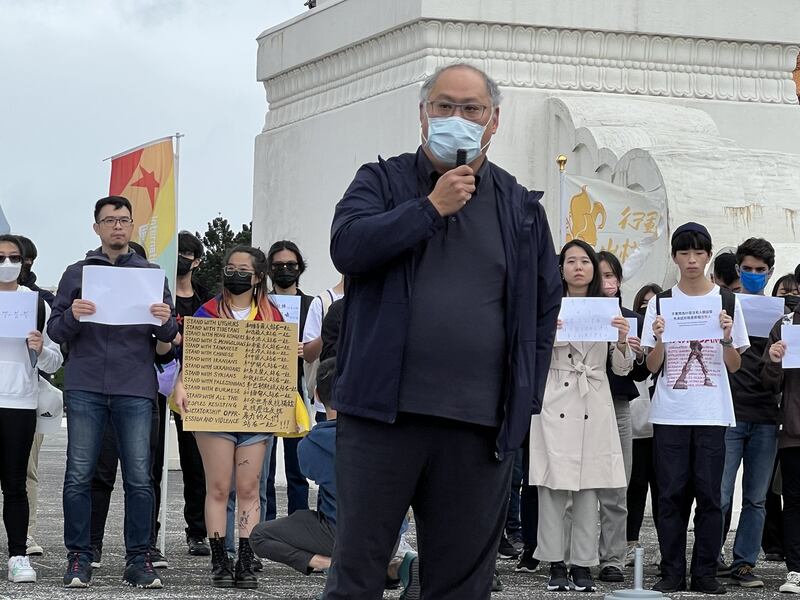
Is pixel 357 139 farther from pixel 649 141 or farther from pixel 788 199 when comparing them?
pixel 788 199

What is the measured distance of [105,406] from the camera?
326 inches

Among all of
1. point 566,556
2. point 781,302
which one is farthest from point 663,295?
point 566,556

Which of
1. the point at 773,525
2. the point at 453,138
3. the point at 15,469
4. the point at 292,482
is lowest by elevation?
the point at 773,525

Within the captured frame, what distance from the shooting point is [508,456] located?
4.56 m

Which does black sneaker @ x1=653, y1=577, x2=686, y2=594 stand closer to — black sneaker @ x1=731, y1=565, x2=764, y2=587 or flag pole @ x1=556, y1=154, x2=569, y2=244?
black sneaker @ x1=731, y1=565, x2=764, y2=587

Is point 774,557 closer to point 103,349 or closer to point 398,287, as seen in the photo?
point 103,349

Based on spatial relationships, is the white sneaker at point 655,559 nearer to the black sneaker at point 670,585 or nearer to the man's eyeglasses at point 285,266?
the black sneaker at point 670,585

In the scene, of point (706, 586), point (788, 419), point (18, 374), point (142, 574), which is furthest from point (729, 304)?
point (18, 374)

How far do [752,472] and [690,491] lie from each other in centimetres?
61

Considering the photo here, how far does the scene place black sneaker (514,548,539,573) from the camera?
9.35 meters

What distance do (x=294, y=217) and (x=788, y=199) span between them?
4.69 m

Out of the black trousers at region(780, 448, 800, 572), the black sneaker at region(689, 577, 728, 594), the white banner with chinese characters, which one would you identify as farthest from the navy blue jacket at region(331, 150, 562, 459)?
the white banner with chinese characters

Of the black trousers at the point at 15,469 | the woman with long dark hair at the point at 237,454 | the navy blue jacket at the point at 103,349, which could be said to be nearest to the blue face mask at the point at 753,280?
the woman with long dark hair at the point at 237,454

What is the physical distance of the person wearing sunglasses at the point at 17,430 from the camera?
8.34 metres
